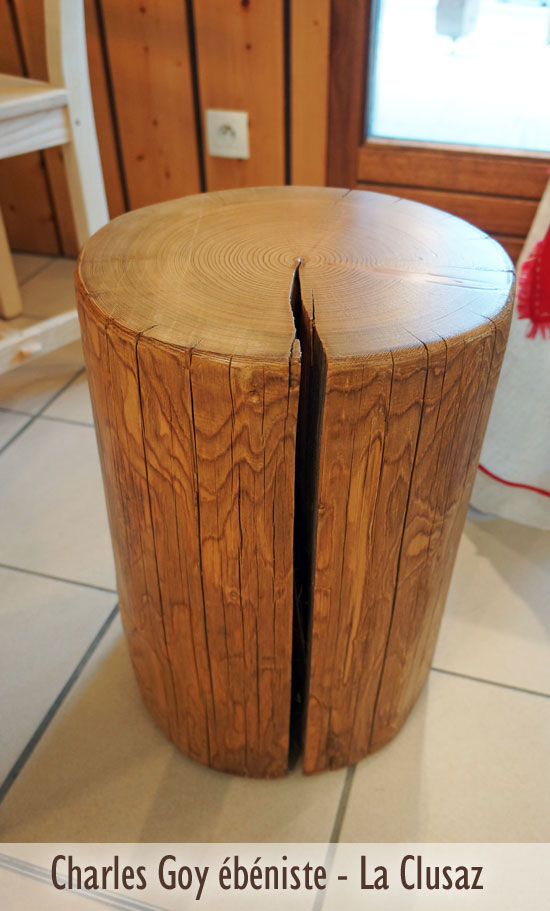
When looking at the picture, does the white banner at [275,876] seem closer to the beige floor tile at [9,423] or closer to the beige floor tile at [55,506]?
the beige floor tile at [55,506]

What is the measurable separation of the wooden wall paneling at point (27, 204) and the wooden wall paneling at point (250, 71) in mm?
546

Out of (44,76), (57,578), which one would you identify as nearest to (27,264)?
(44,76)

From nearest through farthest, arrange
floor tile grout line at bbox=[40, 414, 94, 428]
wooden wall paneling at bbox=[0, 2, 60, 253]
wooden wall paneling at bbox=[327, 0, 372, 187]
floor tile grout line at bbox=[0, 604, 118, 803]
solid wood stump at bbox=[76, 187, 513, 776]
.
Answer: solid wood stump at bbox=[76, 187, 513, 776] < floor tile grout line at bbox=[0, 604, 118, 803] < wooden wall paneling at bbox=[327, 0, 372, 187] < floor tile grout line at bbox=[40, 414, 94, 428] < wooden wall paneling at bbox=[0, 2, 60, 253]

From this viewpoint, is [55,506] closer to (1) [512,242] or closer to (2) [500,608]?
(2) [500,608]

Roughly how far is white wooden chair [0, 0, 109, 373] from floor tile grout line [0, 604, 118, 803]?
625 mm

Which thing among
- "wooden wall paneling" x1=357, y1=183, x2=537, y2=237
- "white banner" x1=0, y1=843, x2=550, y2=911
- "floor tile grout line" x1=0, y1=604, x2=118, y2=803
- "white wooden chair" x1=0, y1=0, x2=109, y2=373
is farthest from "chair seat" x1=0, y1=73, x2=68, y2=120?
"white banner" x1=0, y1=843, x2=550, y2=911

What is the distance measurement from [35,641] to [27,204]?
4.57 ft

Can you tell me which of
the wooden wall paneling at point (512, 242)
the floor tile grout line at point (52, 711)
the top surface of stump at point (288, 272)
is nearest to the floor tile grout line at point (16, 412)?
the floor tile grout line at point (52, 711)

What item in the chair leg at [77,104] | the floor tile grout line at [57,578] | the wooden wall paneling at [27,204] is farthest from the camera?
the wooden wall paneling at [27,204]

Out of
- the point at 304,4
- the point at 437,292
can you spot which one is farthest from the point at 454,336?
the point at 304,4

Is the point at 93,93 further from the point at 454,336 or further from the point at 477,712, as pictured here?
the point at 477,712

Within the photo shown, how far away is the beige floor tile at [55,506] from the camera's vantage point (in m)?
1.28

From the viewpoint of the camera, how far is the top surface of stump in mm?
654

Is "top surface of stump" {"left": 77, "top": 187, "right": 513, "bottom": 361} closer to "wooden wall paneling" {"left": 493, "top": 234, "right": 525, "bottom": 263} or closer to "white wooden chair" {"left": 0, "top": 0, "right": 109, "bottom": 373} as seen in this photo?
"white wooden chair" {"left": 0, "top": 0, "right": 109, "bottom": 373}
